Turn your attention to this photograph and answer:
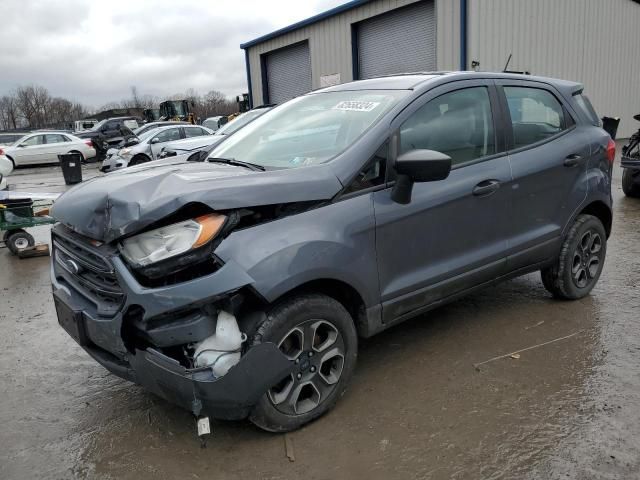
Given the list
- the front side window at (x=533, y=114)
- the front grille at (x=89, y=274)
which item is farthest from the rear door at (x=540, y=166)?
the front grille at (x=89, y=274)

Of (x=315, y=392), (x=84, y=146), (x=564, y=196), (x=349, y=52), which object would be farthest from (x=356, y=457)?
(x=84, y=146)

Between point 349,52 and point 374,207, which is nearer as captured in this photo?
point 374,207

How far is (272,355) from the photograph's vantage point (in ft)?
8.13

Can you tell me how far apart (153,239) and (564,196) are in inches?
119

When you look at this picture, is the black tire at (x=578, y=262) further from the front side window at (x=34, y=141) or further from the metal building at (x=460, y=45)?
the front side window at (x=34, y=141)

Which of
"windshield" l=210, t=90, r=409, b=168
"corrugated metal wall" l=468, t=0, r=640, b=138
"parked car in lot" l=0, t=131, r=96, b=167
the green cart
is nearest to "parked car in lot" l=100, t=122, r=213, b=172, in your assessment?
"parked car in lot" l=0, t=131, r=96, b=167

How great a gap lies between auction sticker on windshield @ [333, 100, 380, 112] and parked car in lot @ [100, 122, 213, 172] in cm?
1218

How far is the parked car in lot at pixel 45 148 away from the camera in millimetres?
22359

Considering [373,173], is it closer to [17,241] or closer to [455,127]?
[455,127]

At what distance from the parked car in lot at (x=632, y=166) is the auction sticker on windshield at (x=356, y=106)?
6.95 m

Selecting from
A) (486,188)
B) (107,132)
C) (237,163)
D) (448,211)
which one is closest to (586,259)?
(486,188)

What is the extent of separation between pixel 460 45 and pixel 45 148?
17354 millimetres

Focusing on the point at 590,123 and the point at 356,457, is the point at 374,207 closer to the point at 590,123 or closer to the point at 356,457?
the point at 356,457

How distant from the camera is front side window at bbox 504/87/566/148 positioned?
12.5 feet
